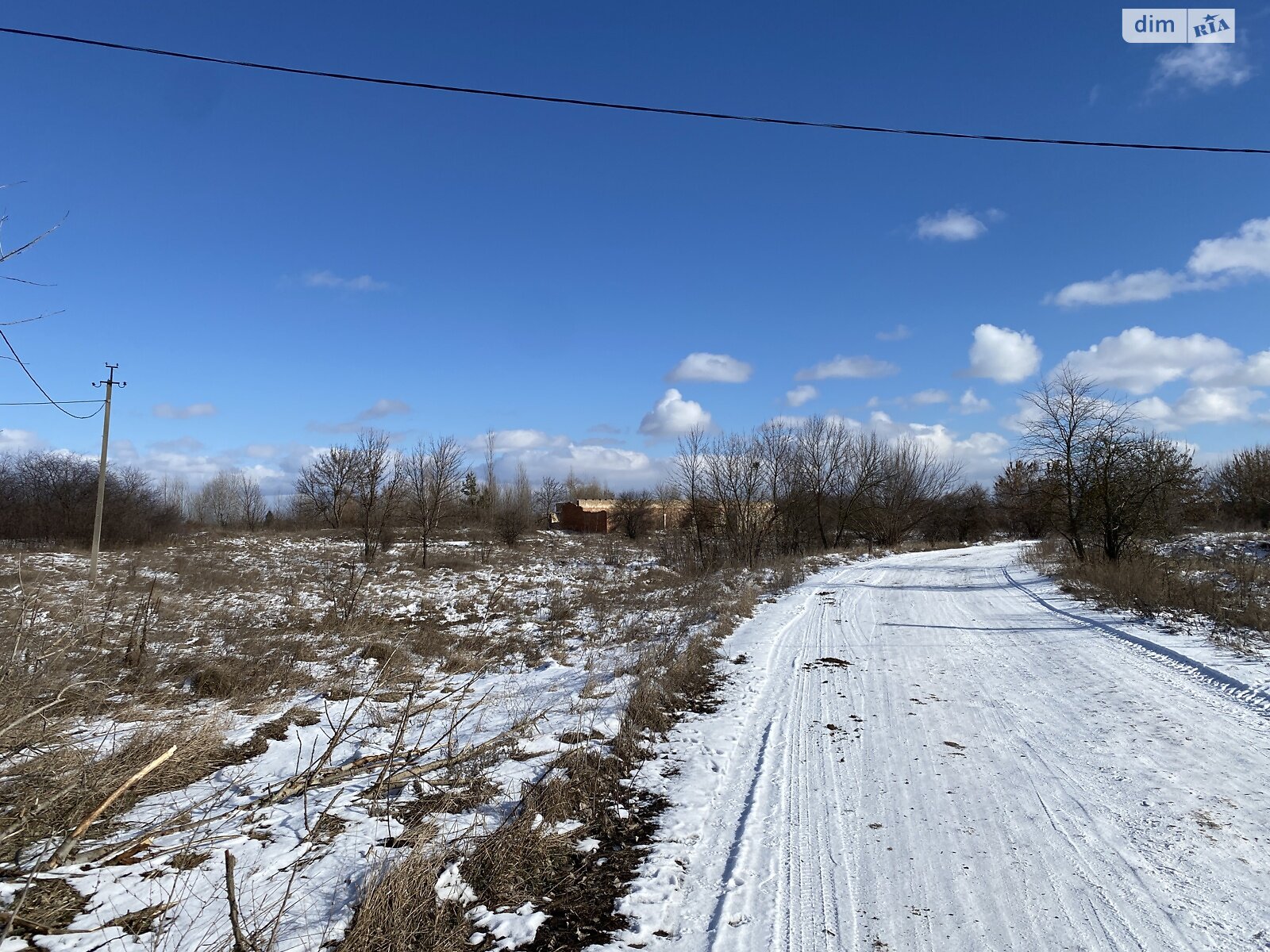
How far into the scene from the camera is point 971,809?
4934mm

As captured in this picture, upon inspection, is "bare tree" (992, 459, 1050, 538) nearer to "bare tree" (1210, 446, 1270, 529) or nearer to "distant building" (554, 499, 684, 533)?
"bare tree" (1210, 446, 1270, 529)

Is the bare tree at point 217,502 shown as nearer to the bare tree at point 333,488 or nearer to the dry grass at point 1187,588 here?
the bare tree at point 333,488

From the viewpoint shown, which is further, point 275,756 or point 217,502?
point 217,502

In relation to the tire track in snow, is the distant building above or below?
above

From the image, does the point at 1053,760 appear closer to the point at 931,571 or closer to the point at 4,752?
the point at 4,752

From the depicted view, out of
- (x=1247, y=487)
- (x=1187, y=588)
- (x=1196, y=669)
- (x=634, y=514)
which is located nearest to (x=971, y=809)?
(x=1196, y=669)

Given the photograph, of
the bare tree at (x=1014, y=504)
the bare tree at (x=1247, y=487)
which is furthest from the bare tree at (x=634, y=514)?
the bare tree at (x=1247, y=487)

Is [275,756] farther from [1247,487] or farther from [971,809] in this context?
[1247,487]

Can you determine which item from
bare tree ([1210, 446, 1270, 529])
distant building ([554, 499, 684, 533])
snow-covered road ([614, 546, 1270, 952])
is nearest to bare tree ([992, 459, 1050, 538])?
bare tree ([1210, 446, 1270, 529])

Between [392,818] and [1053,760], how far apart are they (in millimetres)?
5327

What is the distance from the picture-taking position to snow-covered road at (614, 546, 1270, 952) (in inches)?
143

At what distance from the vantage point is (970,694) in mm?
8070

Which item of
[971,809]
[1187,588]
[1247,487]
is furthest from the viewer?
[1247,487]

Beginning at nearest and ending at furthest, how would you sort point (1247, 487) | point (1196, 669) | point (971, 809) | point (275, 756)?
point (971, 809)
point (275, 756)
point (1196, 669)
point (1247, 487)
